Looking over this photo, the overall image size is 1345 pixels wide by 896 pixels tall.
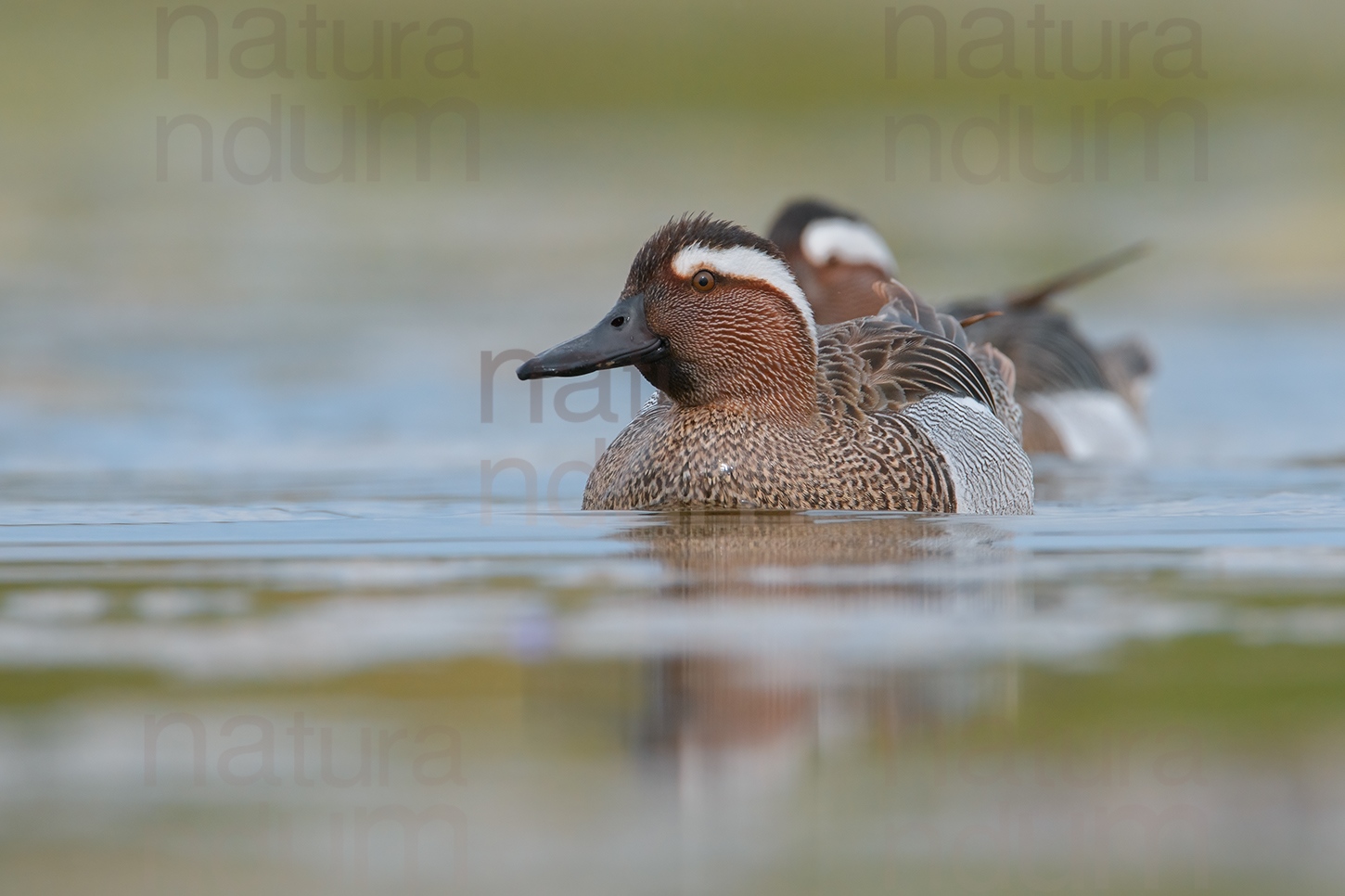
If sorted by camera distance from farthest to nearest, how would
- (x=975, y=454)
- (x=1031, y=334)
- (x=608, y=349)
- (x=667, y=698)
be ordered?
1. (x=1031, y=334)
2. (x=975, y=454)
3. (x=608, y=349)
4. (x=667, y=698)

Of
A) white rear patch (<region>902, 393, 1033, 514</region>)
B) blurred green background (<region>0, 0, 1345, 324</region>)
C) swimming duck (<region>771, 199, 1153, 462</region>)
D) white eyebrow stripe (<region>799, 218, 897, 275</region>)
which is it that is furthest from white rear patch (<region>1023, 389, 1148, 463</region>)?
blurred green background (<region>0, 0, 1345, 324</region>)

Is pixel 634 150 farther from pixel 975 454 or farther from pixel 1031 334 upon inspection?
pixel 975 454

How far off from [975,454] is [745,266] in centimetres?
122

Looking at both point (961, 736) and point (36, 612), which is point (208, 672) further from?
point (961, 736)

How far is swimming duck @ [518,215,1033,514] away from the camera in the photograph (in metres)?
7.82

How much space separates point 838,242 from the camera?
1195cm

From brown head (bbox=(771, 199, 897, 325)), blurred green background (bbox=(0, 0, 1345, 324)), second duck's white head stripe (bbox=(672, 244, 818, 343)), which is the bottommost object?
second duck's white head stripe (bbox=(672, 244, 818, 343))

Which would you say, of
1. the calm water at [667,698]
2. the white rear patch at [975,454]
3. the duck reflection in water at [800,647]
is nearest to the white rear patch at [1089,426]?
the calm water at [667,698]

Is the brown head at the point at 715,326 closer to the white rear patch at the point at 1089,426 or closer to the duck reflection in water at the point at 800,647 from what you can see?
the duck reflection in water at the point at 800,647

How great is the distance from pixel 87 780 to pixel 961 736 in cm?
181

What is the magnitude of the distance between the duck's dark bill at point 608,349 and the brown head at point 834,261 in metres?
4.14

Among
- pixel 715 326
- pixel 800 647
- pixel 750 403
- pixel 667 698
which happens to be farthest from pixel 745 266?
pixel 667 698

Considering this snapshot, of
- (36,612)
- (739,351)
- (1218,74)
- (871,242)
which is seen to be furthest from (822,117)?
(36,612)

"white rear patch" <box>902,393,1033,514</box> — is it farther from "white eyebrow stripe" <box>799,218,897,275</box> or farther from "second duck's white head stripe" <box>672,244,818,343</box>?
"white eyebrow stripe" <box>799,218,897,275</box>
